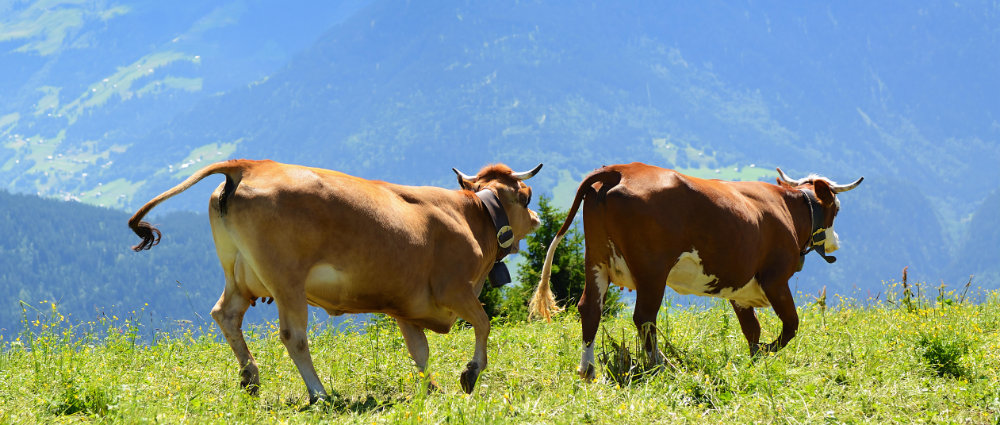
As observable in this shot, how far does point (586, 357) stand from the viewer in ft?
27.5

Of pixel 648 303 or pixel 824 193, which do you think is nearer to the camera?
pixel 648 303

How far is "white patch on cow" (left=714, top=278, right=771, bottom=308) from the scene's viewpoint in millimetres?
8940

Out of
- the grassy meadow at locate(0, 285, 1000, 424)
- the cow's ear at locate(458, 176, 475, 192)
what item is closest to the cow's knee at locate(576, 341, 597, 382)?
the grassy meadow at locate(0, 285, 1000, 424)

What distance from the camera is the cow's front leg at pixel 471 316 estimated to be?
805 centimetres

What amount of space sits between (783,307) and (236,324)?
5190 millimetres

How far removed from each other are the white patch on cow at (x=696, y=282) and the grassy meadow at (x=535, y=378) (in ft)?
1.46

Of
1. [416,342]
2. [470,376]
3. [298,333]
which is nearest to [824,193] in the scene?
[470,376]

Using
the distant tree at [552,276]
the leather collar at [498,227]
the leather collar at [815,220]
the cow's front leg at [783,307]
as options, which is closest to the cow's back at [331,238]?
the leather collar at [498,227]

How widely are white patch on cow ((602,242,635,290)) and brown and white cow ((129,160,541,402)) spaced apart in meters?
1.23

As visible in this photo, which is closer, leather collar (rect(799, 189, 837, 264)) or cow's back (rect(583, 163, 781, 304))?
cow's back (rect(583, 163, 781, 304))

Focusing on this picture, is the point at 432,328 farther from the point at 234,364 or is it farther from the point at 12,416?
the point at 12,416

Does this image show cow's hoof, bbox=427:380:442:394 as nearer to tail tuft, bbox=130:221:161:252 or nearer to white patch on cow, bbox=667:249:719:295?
white patch on cow, bbox=667:249:719:295

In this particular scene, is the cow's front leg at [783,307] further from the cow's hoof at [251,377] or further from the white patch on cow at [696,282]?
the cow's hoof at [251,377]

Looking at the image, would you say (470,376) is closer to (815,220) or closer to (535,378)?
(535,378)
